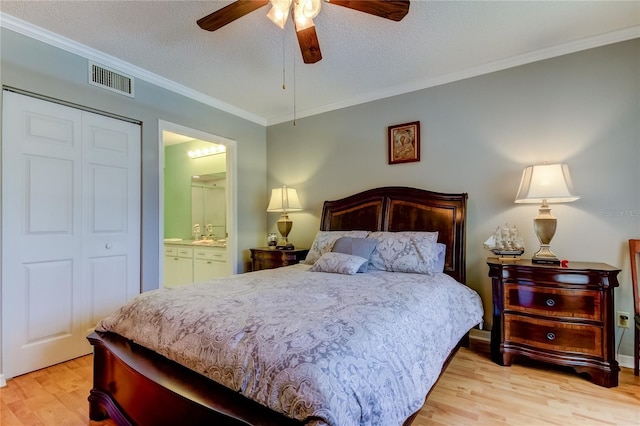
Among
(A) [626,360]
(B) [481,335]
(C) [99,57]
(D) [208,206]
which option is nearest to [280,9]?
(C) [99,57]

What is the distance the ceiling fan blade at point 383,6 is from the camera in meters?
1.63

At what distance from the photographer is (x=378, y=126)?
3598 millimetres

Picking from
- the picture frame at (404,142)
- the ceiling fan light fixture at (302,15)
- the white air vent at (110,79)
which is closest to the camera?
the ceiling fan light fixture at (302,15)

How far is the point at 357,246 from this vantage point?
2824 millimetres

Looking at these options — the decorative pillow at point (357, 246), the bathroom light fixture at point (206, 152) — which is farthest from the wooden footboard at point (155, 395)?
the bathroom light fixture at point (206, 152)

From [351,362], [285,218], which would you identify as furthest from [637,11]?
[285,218]

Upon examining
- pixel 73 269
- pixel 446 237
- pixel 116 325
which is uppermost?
pixel 446 237

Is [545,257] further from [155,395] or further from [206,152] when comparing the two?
[206,152]

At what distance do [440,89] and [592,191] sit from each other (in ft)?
5.32

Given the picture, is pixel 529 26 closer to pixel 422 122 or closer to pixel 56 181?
pixel 422 122

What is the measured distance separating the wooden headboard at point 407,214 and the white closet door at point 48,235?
2298 mm

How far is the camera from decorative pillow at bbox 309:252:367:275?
8.44 feet

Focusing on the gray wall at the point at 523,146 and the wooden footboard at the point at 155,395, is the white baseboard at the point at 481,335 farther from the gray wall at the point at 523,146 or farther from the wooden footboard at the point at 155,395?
the wooden footboard at the point at 155,395

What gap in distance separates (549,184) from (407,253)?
120 cm
